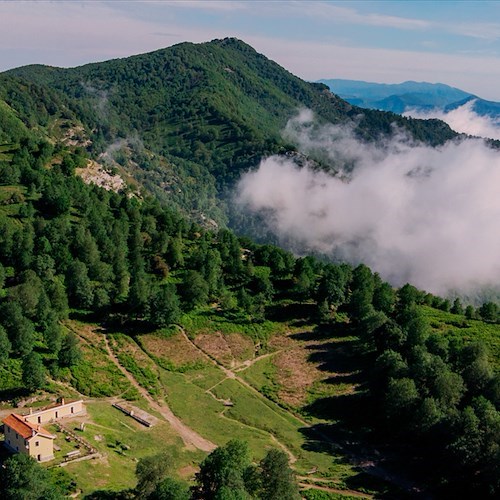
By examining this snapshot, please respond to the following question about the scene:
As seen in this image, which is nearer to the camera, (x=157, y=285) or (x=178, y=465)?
(x=178, y=465)

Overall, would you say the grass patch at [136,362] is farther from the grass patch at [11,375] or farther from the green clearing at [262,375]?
the grass patch at [11,375]

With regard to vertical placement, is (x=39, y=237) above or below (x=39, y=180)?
below

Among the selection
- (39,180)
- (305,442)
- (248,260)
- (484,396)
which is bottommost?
(305,442)

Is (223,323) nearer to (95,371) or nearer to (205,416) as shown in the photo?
(205,416)

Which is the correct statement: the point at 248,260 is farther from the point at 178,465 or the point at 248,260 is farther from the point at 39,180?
the point at 178,465

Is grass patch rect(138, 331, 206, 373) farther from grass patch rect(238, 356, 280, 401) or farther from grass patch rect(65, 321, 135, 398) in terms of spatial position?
grass patch rect(238, 356, 280, 401)

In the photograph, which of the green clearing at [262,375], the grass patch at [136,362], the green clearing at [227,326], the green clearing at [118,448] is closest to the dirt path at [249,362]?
the green clearing at [262,375]

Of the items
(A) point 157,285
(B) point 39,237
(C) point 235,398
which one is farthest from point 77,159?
(C) point 235,398
